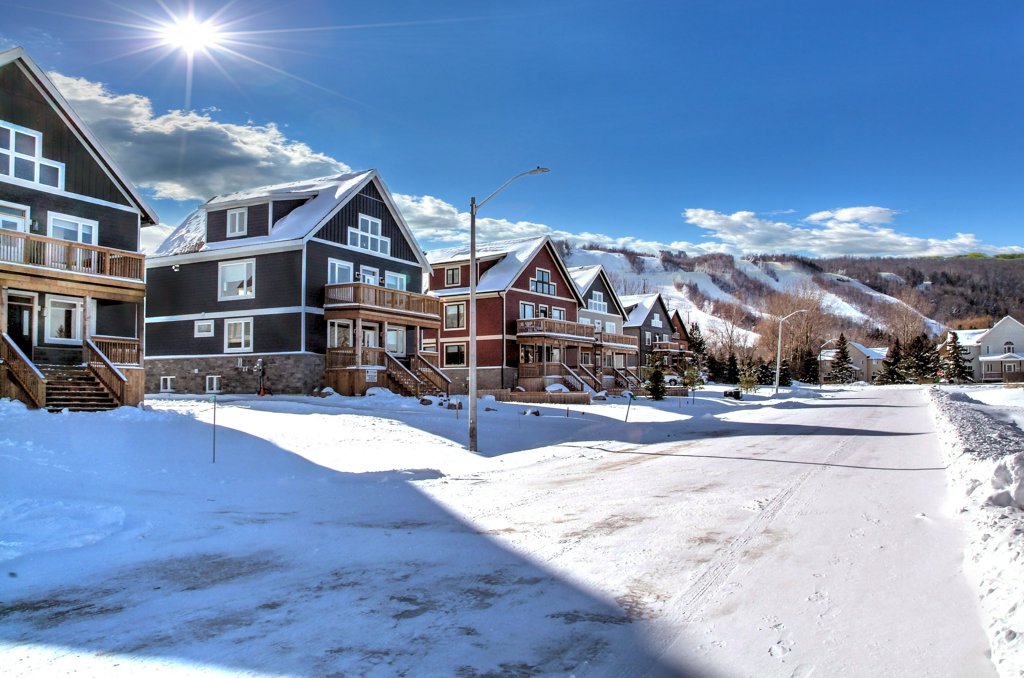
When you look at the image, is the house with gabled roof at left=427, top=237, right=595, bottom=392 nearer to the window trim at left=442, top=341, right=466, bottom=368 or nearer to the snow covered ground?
the window trim at left=442, top=341, right=466, bottom=368

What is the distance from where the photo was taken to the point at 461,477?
13672 millimetres

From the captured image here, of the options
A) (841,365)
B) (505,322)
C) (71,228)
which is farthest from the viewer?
(841,365)

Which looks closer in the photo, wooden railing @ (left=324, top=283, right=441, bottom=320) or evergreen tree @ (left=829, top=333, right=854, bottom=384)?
wooden railing @ (left=324, top=283, right=441, bottom=320)

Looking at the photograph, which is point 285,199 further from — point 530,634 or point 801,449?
point 530,634

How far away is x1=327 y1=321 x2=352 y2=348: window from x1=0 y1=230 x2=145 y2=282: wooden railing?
10663 mm

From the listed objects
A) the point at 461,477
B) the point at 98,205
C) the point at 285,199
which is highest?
the point at 285,199

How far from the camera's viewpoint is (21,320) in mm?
23031

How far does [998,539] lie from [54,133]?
28.0m

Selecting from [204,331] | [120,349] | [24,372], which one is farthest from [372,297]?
[24,372]

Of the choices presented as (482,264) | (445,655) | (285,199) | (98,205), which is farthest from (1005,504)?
(482,264)

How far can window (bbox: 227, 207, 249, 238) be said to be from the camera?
35344 millimetres

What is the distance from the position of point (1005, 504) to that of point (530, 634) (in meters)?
7.37

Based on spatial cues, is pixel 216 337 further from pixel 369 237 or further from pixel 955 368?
pixel 955 368

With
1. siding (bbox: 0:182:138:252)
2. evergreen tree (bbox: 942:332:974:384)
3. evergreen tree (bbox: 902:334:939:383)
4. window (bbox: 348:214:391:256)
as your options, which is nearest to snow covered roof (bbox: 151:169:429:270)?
window (bbox: 348:214:391:256)
